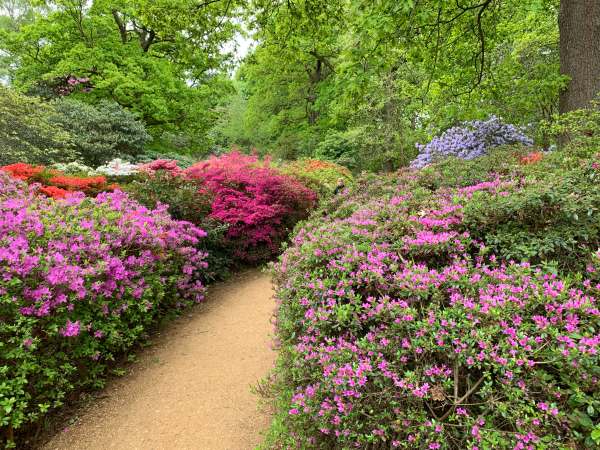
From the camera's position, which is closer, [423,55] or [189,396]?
[189,396]

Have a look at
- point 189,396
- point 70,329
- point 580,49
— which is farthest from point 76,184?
point 580,49

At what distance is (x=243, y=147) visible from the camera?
2338 cm

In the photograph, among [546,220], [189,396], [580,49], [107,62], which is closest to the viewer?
[546,220]

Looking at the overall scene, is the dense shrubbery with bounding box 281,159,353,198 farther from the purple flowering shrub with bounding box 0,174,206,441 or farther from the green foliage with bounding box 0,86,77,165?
the green foliage with bounding box 0,86,77,165

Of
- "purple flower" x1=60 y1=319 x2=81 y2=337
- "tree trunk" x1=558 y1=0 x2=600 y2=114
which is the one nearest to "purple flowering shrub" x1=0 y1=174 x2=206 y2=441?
"purple flower" x1=60 y1=319 x2=81 y2=337

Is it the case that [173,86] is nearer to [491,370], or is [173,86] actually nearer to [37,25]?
[37,25]

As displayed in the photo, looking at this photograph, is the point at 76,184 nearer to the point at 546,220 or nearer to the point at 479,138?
the point at 546,220

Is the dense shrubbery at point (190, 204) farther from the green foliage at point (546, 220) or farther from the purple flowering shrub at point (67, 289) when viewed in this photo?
the green foliage at point (546, 220)

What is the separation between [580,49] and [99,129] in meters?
12.3

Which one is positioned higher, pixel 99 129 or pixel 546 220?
pixel 99 129

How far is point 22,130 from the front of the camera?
8328 millimetres

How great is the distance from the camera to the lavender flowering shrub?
8195 mm

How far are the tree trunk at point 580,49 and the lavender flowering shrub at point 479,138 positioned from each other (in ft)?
10.2

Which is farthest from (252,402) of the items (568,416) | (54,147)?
(54,147)
